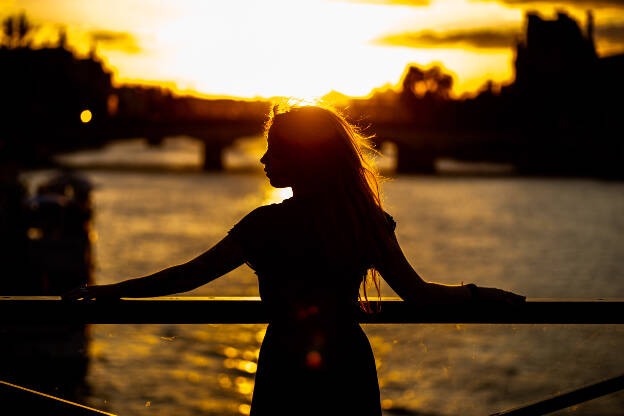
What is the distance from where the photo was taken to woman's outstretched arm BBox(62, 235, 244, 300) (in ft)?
7.23

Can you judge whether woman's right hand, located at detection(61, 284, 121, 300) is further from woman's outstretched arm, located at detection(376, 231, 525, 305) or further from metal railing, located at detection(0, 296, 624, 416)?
woman's outstretched arm, located at detection(376, 231, 525, 305)

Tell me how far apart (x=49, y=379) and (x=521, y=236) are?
1342 inches

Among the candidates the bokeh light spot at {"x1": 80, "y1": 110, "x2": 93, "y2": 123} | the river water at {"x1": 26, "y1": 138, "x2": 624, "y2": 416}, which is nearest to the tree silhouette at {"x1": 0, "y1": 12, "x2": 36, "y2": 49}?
the river water at {"x1": 26, "y1": 138, "x2": 624, "y2": 416}

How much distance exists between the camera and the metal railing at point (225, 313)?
2500 millimetres

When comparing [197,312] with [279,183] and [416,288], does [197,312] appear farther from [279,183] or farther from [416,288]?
[416,288]

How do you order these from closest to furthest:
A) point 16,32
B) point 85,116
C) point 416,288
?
point 416,288 → point 85,116 → point 16,32

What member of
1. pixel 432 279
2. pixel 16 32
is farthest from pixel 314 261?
pixel 16 32

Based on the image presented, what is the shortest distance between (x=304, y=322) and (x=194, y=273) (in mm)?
320

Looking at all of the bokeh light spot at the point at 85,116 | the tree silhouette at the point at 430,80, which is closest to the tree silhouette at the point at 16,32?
the bokeh light spot at the point at 85,116

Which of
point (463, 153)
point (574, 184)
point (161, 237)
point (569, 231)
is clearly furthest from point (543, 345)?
point (463, 153)

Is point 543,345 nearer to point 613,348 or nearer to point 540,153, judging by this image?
point 613,348

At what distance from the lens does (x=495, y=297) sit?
2.53 meters

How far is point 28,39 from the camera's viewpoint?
49594 mm

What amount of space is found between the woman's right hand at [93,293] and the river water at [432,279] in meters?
0.46
